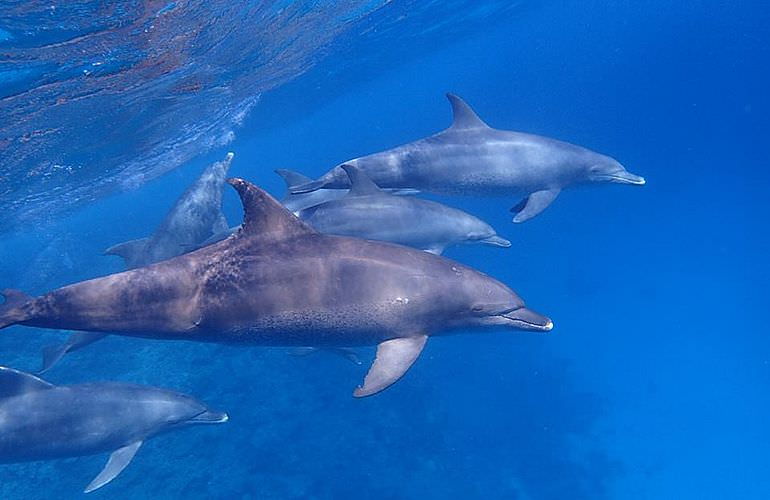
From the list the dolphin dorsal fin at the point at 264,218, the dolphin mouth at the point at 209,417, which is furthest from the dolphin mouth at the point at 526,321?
the dolphin mouth at the point at 209,417

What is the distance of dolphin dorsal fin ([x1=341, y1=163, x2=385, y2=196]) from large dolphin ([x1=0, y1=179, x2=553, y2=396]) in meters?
2.88

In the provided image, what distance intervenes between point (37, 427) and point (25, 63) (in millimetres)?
10549

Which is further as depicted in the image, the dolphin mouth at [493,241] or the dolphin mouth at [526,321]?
the dolphin mouth at [493,241]

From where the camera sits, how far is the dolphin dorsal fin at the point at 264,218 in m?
5.48

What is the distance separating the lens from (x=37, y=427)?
28.8 feet

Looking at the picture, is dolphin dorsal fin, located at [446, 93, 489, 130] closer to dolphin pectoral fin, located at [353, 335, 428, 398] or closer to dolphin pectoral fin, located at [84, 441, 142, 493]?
dolphin pectoral fin, located at [353, 335, 428, 398]

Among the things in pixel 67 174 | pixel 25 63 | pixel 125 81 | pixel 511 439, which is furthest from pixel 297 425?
pixel 67 174

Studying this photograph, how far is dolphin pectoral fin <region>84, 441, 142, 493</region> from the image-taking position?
9.91 metres

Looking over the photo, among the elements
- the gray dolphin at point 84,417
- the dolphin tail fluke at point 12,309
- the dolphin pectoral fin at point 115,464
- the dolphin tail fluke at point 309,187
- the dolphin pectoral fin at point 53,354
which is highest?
the dolphin tail fluke at point 12,309

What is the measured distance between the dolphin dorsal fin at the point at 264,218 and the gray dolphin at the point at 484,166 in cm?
322

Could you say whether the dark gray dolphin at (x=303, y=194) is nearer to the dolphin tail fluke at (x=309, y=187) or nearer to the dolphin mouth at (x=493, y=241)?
the dolphin tail fluke at (x=309, y=187)

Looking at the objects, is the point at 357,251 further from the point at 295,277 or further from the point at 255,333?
the point at 255,333

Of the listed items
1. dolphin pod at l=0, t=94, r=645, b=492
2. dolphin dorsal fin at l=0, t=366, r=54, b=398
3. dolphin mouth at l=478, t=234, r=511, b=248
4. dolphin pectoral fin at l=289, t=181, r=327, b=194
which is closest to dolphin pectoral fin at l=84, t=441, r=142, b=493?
dolphin pod at l=0, t=94, r=645, b=492

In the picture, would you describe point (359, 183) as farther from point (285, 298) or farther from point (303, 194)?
point (285, 298)
